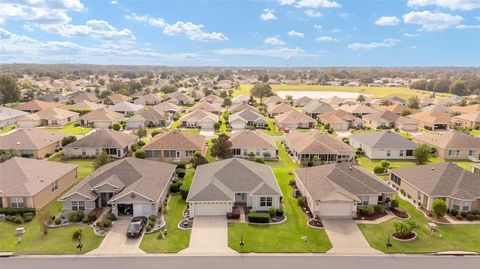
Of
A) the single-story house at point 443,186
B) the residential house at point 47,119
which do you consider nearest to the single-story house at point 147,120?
the residential house at point 47,119

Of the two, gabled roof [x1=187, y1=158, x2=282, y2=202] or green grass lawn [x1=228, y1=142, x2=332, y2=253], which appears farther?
gabled roof [x1=187, y1=158, x2=282, y2=202]

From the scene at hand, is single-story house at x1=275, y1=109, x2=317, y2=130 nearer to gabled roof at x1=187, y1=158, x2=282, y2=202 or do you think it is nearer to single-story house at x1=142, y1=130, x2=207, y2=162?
single-story house at x1=142, y1=130, x2=207, y2=162

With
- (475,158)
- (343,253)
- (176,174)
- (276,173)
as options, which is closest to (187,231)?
(343,253)

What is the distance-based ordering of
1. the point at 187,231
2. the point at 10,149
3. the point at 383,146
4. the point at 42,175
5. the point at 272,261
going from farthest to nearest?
the point at 383,146, the point at 10,149, the point at 42,175, the point at 187,231, the point at 272,261

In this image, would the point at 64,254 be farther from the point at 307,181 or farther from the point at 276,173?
the point at 276,173

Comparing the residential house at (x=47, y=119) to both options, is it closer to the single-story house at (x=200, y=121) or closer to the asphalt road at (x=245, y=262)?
the single-story house at (x=200, y=121)

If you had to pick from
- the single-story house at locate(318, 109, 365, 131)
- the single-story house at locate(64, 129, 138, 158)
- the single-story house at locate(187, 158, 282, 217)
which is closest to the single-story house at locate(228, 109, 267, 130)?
the single-story house at locate(318, 109, 365, 131)
